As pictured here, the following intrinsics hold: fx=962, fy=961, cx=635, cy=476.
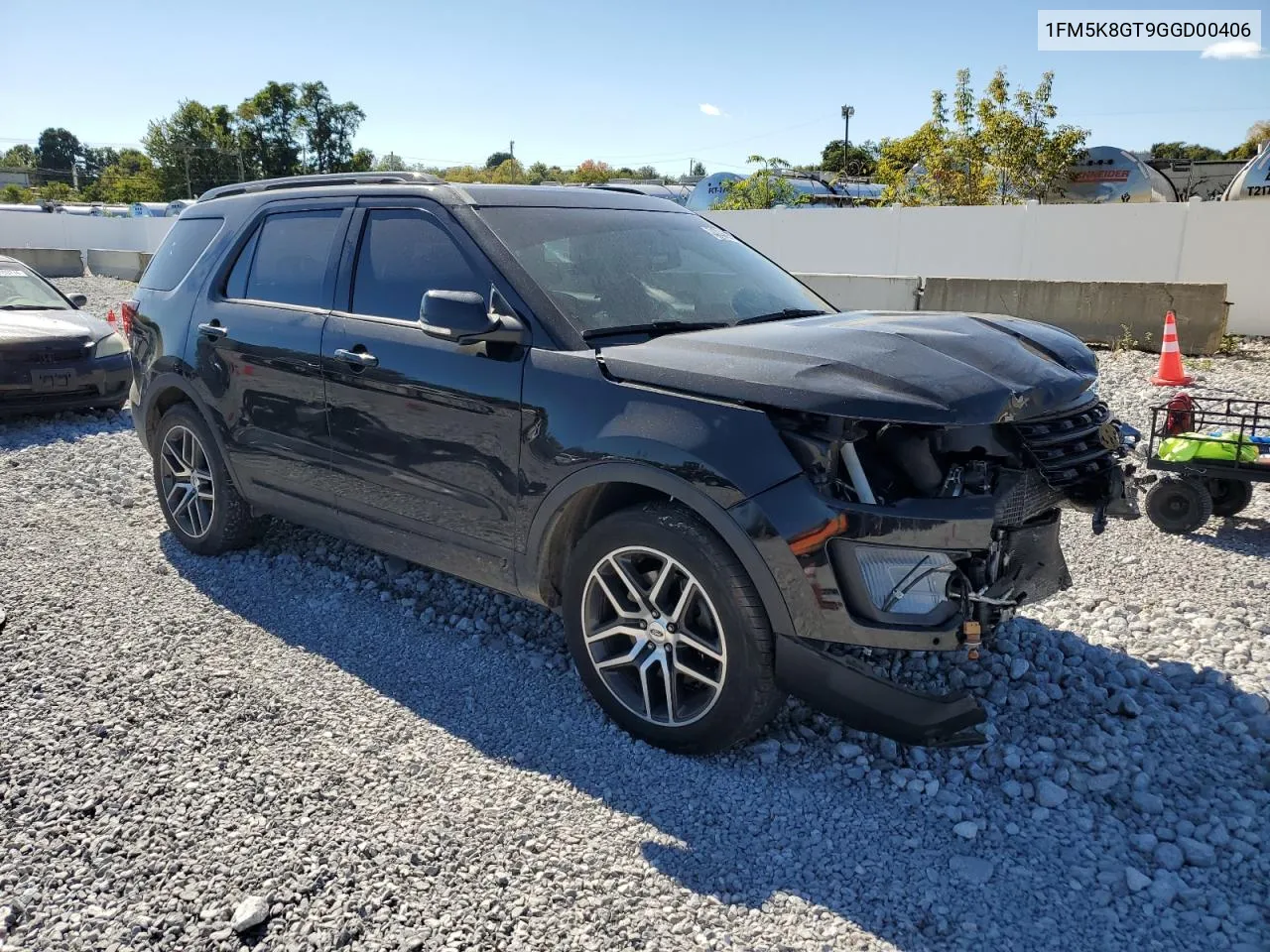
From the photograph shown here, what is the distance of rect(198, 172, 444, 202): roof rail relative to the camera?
4.45 metres

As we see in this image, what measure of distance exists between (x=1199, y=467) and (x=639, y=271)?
11.8ft

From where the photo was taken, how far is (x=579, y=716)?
3.66 metres

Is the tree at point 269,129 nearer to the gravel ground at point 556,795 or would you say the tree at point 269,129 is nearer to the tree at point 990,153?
the tree at point 990,153

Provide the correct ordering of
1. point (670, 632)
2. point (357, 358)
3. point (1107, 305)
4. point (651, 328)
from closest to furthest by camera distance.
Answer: point (670, 632) < point (651, 328) < point (357, 358) < point (1107, 305)

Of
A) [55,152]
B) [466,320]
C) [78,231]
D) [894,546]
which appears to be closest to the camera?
[894,546]

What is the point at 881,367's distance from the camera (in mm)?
3045

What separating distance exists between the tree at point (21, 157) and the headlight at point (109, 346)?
398ft

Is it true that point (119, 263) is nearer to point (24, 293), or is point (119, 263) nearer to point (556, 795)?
point (24, 293)

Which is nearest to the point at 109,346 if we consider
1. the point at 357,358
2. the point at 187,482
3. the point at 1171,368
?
the point at 187,482

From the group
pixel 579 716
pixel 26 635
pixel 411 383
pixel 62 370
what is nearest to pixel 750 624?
pixel 579 716

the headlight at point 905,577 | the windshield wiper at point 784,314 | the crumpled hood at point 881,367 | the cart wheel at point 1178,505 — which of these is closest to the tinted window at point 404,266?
the crumpled hood at point 881,367

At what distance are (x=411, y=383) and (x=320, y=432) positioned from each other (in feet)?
2.41

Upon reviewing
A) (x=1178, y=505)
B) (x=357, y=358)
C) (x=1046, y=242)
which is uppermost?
(x=1046, y=242)

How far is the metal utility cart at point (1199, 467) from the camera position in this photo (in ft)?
17.9
